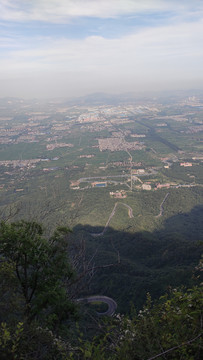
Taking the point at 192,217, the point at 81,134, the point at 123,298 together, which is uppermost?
the point at 81,134

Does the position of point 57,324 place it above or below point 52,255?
below

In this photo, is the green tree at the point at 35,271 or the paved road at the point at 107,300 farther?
the paved road at the point at 107,300

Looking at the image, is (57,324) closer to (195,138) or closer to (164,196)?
(164,196)

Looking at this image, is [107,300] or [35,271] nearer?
[35,271]

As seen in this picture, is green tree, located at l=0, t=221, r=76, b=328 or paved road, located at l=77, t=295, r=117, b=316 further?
paved road, located at l=77, t=295, r=117, b=316

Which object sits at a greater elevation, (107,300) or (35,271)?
(35,271)

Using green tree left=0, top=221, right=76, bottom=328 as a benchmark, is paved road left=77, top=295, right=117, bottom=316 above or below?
below

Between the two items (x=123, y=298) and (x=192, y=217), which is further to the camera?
(x=192, y=217)

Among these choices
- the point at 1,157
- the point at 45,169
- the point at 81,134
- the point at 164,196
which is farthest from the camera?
the point at 81,134

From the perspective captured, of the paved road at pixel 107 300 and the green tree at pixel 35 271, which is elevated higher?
the green tree at pixel 35 271

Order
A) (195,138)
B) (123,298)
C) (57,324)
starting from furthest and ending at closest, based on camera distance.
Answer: (195,138) < (123,298) < (57,324)

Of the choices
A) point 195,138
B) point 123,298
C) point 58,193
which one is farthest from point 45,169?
point 195,138
